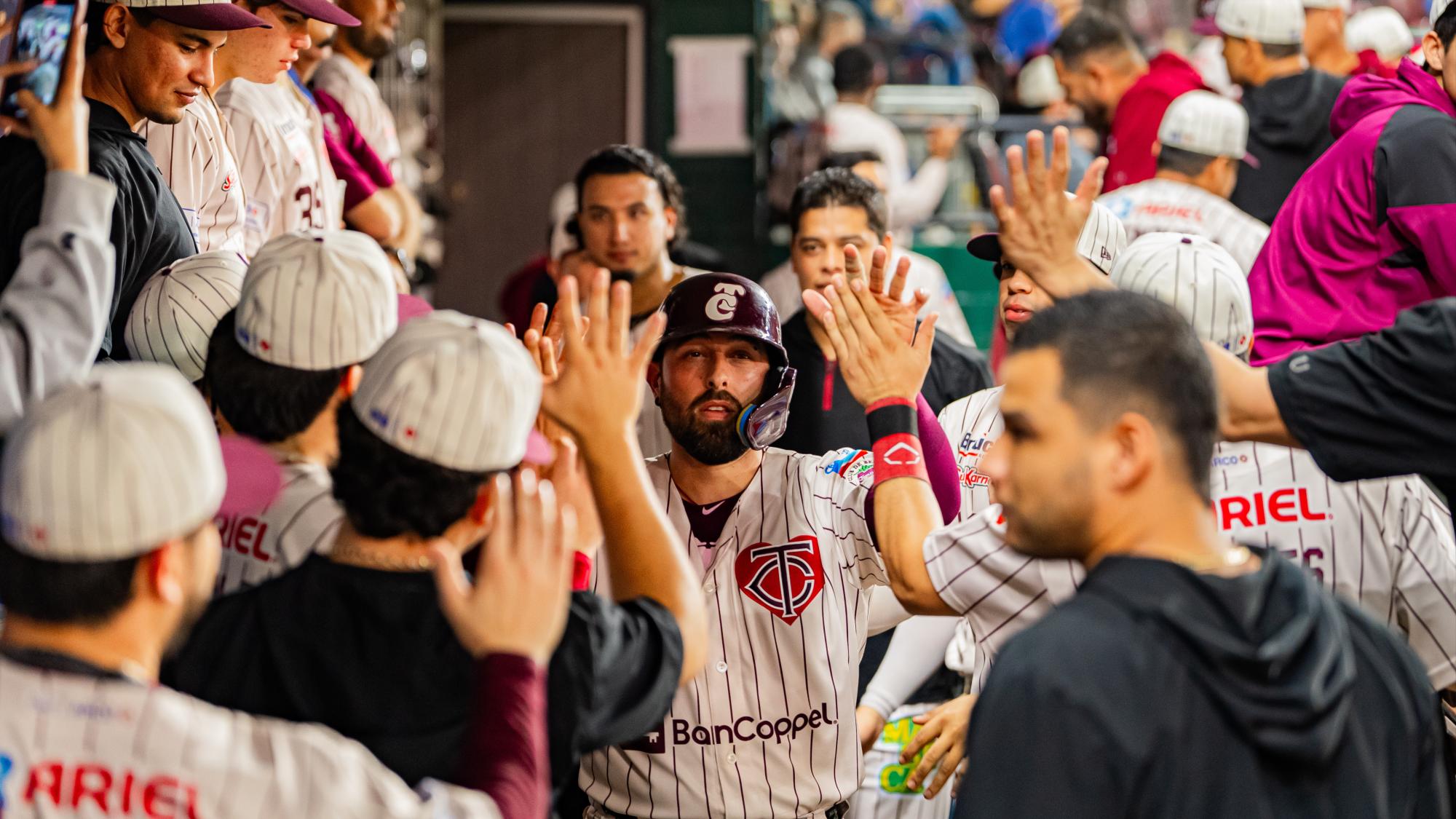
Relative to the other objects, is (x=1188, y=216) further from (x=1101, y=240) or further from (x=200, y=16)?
(x=200, y=16)

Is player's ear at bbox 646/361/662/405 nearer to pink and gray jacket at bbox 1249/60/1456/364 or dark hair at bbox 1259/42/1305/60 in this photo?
pink and gray jacket at bbox 1249/60/1456/364

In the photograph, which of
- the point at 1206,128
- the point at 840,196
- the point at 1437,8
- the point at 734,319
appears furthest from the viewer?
the point at 1206,128

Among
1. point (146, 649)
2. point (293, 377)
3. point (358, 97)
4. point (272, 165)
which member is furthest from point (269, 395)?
point (358, 97)

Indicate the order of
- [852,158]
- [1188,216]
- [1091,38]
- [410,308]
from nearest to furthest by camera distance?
[410,308] → [1188,216] → [852,158] → [1091,38]

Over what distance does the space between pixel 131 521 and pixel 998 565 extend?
1550 millimetres

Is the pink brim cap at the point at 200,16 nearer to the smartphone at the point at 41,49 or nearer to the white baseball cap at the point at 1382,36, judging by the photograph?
the smartphone at the point at 41,49

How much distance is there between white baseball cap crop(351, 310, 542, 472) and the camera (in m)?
2.35

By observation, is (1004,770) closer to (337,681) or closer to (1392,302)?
(337,681)

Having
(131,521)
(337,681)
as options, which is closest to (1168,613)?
(337,681)

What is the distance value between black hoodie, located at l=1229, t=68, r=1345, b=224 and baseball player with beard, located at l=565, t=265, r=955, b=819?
4077 millimetres

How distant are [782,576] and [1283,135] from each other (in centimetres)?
443

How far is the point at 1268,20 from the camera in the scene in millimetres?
6949

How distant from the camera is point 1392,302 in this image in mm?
4277

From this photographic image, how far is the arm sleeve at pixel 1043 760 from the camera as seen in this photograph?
77.1 inches
